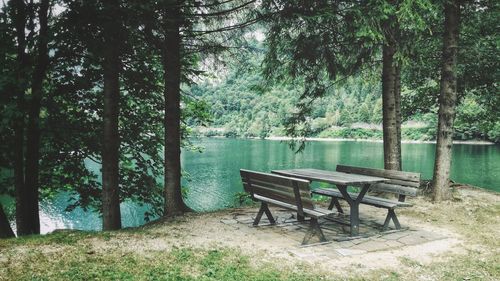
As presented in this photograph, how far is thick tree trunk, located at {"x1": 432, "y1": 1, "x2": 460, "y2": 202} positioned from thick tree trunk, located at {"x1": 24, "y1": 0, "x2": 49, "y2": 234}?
7821mm

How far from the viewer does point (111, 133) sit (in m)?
6.20

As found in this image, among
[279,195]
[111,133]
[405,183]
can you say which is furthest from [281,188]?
[111,133]

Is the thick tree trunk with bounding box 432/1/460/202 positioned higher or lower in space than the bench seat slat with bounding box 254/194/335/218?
higher

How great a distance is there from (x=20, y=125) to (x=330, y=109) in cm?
11704

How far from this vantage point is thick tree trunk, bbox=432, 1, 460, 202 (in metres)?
7.79

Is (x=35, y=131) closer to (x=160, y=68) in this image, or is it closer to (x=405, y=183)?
(x=160, y=68)

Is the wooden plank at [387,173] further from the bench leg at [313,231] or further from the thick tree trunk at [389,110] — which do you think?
the bench leg at [313,231]

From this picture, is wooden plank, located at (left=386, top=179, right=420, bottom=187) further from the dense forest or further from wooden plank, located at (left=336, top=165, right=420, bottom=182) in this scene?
the dense forest

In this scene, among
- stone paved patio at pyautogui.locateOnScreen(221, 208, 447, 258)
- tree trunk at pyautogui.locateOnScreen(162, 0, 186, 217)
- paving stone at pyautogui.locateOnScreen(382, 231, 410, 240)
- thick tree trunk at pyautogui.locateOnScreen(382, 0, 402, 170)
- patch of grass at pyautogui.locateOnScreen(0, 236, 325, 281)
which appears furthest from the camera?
thick tree trunk at pyautogui.locateOnScreen(382, 0, 402, 170)

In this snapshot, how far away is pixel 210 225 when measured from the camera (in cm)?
641

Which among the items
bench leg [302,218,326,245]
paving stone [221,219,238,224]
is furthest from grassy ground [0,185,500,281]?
paving stone [221,219,238,224]

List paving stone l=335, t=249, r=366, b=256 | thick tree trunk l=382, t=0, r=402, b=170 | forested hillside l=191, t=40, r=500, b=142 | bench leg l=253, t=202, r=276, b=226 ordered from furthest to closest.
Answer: forested hillside l=191, t=40, r=500, b=142, thick tree trunk l=382, t=0, r=402, b=170, bench leg l=253, t=202, r=276, b=226, paving stone l=335, t=249, r=366, b=256

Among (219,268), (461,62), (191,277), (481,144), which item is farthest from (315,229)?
(481,144)

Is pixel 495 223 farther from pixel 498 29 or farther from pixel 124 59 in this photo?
pixel 124 59
